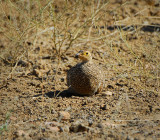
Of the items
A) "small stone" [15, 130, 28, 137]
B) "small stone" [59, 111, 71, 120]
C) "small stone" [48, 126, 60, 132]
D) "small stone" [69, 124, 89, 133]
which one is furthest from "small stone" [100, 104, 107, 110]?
"small stone" [15, 130, 28, 137]

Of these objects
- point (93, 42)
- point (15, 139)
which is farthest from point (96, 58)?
point (15, 139)

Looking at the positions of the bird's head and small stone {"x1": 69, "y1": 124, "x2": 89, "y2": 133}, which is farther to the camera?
the bird's head

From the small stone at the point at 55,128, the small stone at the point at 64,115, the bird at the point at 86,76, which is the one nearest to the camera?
the small stone at the point at 55,128

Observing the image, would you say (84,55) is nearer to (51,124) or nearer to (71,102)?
(71,102)

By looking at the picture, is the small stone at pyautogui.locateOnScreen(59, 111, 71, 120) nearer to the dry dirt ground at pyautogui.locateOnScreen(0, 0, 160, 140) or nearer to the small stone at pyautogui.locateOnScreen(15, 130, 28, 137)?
the dry dirt ground at pyautogui.locateOnScreen(0, 0, 160, 140)

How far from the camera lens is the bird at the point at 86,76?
4.53 metres

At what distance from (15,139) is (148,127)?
1729 mm

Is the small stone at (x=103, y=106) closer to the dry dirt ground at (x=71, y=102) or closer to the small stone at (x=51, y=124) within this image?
the dry dirt ground at (x=71, y=102)

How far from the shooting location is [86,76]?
4531 mm

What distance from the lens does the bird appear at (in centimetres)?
453

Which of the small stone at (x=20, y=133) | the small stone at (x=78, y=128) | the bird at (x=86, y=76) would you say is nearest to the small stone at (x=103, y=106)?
the bird at (x=86, y=76)

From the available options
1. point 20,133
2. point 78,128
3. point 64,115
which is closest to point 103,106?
point 64,115

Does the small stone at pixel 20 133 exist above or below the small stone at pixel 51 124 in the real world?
below

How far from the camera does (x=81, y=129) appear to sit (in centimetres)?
341
